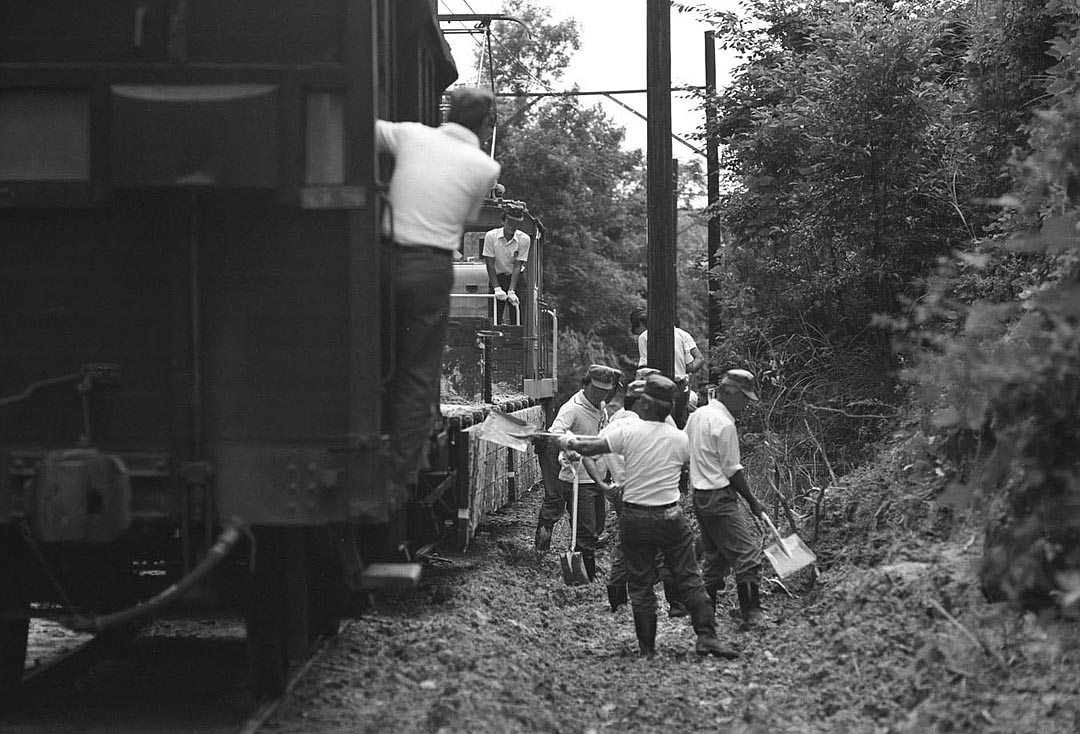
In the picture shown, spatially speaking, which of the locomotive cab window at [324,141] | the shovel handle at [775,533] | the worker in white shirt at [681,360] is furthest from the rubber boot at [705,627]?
the worker in white shirt at [681,360]

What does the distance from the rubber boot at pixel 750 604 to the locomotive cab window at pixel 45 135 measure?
19.6ft

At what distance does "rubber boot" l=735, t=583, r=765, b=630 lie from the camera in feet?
33.4

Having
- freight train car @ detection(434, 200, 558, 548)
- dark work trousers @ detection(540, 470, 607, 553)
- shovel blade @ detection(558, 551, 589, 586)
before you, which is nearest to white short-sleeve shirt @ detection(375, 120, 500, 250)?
freight train car @ detection(434, 200, 558, 548)

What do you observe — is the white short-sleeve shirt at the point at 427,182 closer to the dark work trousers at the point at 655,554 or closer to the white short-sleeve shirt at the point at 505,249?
the dark work trousers at the point at 655,554

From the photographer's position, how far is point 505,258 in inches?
575

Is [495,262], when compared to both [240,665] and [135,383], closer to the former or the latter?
[240,665]

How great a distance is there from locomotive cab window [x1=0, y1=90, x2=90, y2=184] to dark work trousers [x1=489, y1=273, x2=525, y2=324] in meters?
8.33

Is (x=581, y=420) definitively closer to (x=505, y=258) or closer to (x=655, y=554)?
(x=505, y=258)

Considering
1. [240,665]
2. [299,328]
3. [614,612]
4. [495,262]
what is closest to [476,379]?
[495,262]

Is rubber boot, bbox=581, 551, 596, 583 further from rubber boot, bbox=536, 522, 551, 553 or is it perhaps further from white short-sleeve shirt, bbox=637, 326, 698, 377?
white short-sleeve shirt, bbox=637, 326, 698, 377

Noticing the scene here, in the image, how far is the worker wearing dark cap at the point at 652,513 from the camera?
912cm

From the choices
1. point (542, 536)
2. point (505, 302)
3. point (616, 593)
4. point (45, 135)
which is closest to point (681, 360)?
point (505, 302)

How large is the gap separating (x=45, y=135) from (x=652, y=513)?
470 cm

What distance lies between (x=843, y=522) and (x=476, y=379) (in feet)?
11.7
